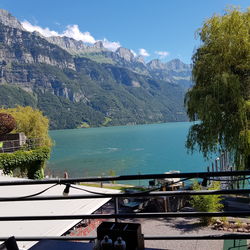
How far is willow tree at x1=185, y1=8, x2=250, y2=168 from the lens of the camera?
1023 centimetres

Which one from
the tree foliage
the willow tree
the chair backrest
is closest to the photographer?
the chair backrest

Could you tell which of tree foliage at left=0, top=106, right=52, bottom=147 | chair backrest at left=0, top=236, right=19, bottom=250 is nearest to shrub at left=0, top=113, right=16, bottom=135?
tree foliage at left=0, top=106, right=52, bottom=147

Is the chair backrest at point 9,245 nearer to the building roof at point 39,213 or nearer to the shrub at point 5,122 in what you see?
the building roof at point 39,213

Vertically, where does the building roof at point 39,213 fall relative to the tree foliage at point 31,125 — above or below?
below

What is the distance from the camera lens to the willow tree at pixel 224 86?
1023 cm

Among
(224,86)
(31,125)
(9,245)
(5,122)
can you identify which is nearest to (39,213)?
(9,245)

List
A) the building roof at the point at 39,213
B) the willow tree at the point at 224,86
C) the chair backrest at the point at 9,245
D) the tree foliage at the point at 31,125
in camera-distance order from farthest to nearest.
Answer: the tree foliage at the point at 31,125
the willow tree at the point at 224,86
the building roof at the point at 39,213
the chair backrest at the point at 9,245

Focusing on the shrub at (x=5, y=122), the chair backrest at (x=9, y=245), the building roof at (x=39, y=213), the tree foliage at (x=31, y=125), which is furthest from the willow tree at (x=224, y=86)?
the tree foliage at (x=31, y=125)

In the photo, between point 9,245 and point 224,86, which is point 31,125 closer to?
point 224,86

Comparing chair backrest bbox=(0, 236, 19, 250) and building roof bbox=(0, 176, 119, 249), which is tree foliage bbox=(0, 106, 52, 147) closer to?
building roof bbox=(0, 176, 119, 249)

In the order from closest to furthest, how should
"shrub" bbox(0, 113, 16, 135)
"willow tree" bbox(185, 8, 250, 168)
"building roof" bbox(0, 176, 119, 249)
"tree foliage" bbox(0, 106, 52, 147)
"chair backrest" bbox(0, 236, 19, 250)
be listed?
"chair backrest" bbox(0, 236, 19, 250) → "building roof" bbox(0, 176, 119, 249) → "willow tree" bbox(185, 8, 250, 168) → "shrub" bbox(0, 113, 16, 135) → "tree foliage" bbox(0, 106, 52, 147)

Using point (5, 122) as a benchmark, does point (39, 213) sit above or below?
below

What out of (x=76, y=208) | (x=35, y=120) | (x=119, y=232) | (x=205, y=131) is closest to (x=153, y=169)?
(x=35, y=120)

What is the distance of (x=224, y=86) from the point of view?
10.2 metres
